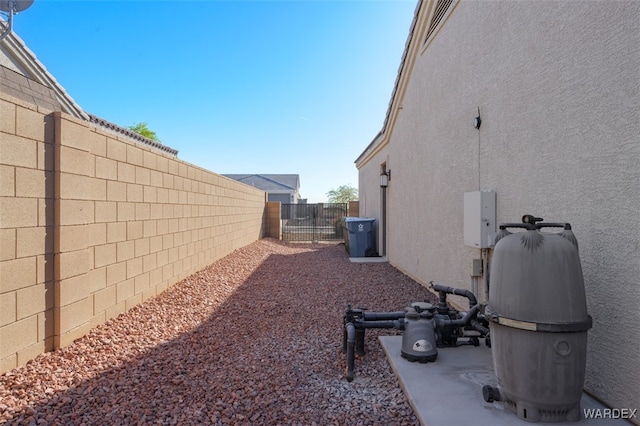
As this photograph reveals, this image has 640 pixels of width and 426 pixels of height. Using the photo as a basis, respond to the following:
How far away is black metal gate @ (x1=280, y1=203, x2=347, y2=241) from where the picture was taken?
16.2 meters

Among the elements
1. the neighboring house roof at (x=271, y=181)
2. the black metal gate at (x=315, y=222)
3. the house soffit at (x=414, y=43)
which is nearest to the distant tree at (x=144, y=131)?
the neighboring house roof at (x=271, y=181)

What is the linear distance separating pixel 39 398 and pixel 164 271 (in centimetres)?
301

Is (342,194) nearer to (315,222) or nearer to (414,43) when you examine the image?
(315,222)

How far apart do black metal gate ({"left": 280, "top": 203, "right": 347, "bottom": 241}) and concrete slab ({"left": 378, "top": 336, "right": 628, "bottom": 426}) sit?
502 inches

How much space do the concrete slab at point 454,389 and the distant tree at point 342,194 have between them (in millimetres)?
41295

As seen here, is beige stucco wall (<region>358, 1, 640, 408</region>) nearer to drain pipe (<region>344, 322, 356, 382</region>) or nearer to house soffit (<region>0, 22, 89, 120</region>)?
drain pipe (<region>344, 322, 356, 382</region>)

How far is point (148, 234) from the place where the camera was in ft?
16.2

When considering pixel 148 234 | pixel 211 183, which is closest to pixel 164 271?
pixel 148 234

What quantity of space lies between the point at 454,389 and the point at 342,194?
44.2 m

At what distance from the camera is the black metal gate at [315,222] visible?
639 inches

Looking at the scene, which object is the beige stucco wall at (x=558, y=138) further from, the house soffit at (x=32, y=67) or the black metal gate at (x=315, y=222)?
the black metal gate at (x=315, y=222)

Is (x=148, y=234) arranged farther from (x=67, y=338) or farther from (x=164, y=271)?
(x=67, y=338)

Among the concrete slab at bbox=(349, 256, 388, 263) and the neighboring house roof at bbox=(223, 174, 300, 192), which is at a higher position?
the neighboring house roof at bbox=(223, 174, 300, 192)

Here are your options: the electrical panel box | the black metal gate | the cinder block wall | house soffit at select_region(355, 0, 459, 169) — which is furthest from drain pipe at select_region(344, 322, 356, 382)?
the black metal gate
